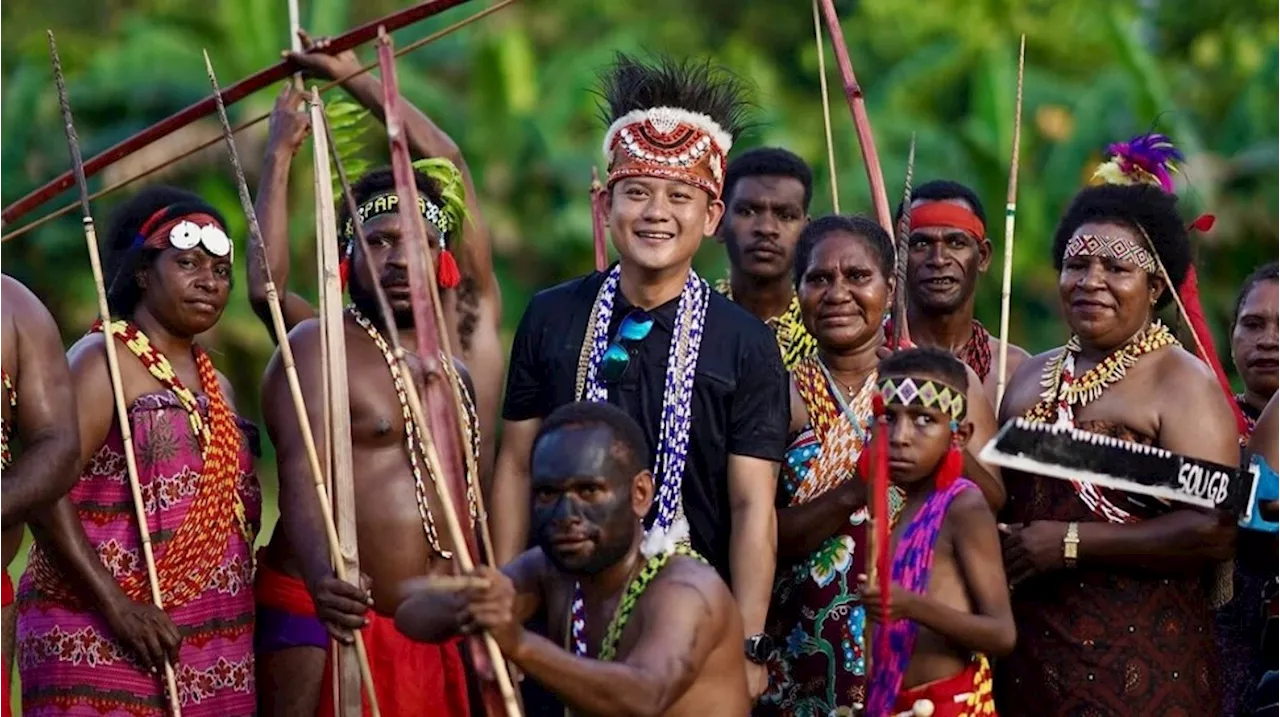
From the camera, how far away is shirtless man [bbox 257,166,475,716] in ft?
20.2

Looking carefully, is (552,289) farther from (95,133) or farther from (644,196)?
(95,133)

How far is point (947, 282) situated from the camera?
700 cm

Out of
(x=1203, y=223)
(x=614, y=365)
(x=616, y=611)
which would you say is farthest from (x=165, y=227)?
(x=1203, y=223)

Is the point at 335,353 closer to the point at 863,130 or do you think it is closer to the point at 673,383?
the point at 673,383

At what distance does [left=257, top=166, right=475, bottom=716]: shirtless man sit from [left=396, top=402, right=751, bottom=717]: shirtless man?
972 mm

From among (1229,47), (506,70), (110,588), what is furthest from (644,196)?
(1229,47)

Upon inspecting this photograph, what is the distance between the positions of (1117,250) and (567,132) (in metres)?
12.8

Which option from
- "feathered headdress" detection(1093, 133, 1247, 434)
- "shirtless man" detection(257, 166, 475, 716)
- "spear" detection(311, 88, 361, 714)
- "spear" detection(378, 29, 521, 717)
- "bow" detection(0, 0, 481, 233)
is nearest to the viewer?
"spear" detection(378, 29, 521, 717)

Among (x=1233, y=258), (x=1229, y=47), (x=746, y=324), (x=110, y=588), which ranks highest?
(x=1229, y=47)

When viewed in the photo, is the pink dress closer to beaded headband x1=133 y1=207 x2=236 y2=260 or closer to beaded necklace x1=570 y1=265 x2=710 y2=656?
beaded headband x1=133 y1=207 x2=236 y2=260

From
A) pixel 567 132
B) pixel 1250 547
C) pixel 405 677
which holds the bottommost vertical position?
pixel 405 677

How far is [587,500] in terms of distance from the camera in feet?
16.4

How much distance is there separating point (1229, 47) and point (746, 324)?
48.9 feet

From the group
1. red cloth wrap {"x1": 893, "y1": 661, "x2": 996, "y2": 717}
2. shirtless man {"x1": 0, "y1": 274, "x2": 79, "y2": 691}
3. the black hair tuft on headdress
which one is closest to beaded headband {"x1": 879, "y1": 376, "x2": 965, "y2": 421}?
red cloth wrap {"x1": 893, "y1": 661, "x2": 996, "y2": 717}
